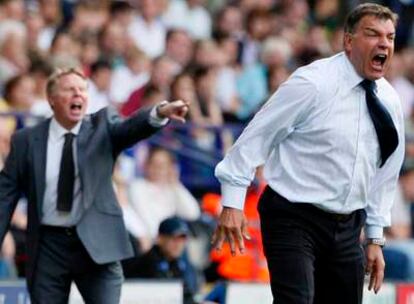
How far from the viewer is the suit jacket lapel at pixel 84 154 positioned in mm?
9195

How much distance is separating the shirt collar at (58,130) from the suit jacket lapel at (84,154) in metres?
0.03

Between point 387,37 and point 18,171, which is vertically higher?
point 387,37

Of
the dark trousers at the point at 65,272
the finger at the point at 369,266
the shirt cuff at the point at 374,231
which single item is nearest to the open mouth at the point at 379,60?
the shirt cuff at the point at 374,231

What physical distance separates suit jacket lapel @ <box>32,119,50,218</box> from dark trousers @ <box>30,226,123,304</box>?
0.20 metres

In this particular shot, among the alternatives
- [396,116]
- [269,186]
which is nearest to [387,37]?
[396,116]

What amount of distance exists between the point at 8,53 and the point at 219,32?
12.1ft

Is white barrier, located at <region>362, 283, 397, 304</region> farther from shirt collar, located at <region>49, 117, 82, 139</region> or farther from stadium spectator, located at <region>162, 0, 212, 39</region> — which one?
stadium spectator, located at <region>162, 0, 212, 39</region>

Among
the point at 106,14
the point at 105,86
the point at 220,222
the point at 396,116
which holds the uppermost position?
the point at 106,14

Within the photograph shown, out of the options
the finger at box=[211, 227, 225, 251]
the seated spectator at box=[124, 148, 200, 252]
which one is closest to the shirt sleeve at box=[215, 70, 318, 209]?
the finger at box=[211, 227, 225, 251]

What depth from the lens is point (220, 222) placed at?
735cm

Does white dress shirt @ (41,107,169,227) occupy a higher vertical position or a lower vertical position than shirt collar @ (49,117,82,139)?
lower

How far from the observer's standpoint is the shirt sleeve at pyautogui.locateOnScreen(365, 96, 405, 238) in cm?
780

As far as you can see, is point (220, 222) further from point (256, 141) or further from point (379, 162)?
point (379, 162)

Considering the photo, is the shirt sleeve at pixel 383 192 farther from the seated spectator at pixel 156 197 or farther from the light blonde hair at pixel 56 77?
the seated spectator at pixel 156 197
